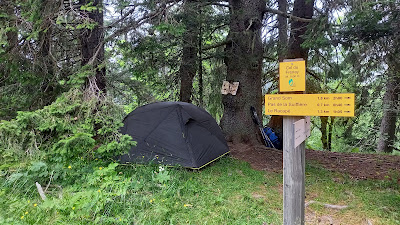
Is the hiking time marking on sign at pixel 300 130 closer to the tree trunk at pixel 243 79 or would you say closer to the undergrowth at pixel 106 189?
the undergrowth at pixel 106 189

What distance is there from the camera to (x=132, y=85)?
7.75 m

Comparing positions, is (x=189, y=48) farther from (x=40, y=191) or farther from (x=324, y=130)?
(x=324, y=130)

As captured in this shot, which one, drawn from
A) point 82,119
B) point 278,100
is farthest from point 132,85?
point 278,100

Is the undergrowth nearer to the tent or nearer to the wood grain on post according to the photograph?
the tent

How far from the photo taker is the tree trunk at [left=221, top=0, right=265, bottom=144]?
652 centimetres

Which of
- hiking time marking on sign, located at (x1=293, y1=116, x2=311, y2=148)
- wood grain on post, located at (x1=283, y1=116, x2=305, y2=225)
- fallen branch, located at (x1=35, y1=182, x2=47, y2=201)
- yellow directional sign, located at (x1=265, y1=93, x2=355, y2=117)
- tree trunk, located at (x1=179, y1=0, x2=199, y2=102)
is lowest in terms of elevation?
fallen branch, located at (x1=35, y1=182, x2=47, y2=201)

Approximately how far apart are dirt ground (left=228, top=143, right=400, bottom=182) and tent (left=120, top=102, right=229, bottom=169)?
71 centimetres

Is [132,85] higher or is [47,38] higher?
[47,38]

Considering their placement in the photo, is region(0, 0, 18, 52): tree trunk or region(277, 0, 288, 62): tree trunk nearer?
region(0, 0, 18, 52): tree trunk

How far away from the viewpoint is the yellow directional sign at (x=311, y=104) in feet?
7.14

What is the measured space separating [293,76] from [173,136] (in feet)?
10.9

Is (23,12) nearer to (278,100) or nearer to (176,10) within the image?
(176,10)

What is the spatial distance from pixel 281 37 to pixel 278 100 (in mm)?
4550

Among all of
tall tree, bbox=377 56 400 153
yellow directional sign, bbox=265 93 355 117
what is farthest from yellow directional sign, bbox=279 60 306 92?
tall tree, bbox=377 56 400 153
